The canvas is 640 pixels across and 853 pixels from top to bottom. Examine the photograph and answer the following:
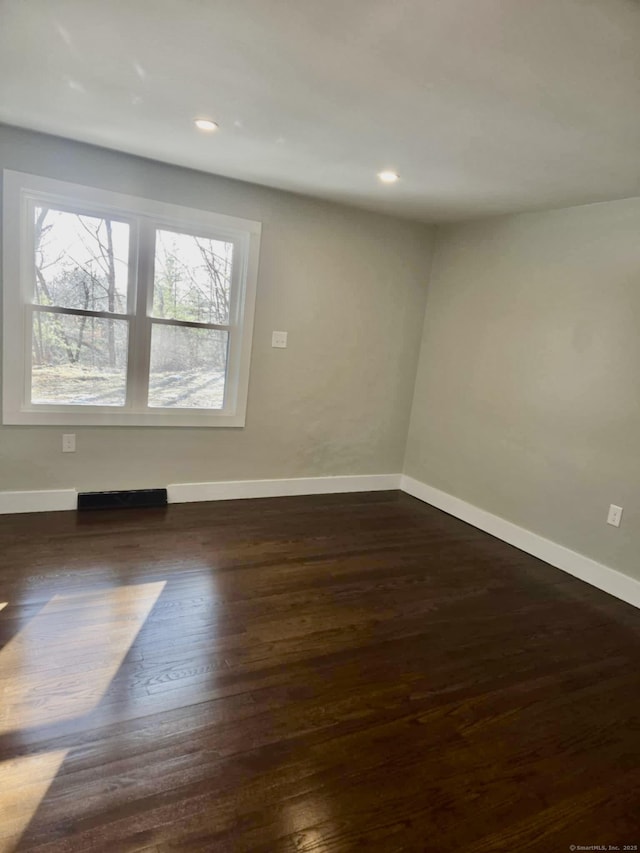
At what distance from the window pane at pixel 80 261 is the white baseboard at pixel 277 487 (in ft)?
4.40

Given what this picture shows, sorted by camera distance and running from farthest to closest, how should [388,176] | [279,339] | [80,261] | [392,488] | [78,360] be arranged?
[392,488] → [279,339] → [78,360] → [80,261] → [388,176]

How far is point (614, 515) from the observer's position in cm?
277

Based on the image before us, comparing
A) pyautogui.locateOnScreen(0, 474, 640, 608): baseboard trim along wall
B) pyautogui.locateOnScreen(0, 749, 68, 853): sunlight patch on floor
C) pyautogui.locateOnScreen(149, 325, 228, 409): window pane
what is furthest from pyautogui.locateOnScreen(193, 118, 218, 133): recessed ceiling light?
pyautogui.locateOnScreen(0, 749, 68, 853): sunlight patch on floor

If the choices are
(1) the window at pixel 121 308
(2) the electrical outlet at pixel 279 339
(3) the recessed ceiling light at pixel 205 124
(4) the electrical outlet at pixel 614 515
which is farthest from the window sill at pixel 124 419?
(4) the electrical outlet at pixel 614 515

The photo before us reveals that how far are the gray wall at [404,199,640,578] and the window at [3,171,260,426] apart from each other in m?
1.66

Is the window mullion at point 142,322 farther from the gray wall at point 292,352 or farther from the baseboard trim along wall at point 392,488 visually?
the baseboard trim along wall at point 392,488

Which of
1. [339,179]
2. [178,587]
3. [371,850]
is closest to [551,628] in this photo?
[371,850]

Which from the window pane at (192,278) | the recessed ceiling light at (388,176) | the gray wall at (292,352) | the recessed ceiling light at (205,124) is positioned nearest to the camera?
the recessed ceiling light at (205,124)

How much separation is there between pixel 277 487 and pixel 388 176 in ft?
7.67

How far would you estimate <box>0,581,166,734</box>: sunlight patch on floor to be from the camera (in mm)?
1539

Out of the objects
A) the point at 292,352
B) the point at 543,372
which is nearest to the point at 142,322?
the point at 292,352

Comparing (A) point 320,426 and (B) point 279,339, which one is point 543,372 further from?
(B) point 279,339

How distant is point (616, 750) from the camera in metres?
1.62

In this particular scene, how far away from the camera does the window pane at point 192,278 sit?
10.2 feet
